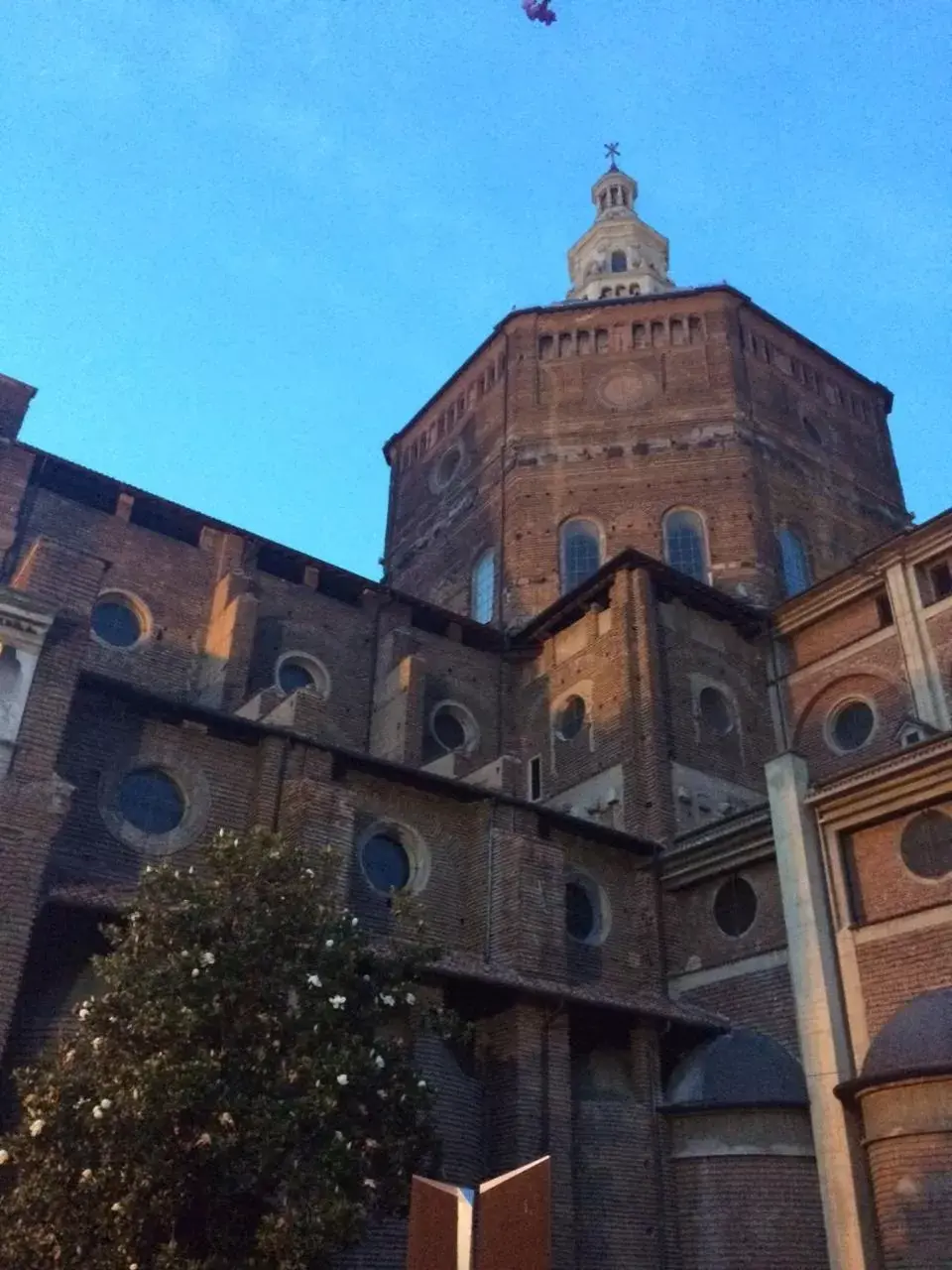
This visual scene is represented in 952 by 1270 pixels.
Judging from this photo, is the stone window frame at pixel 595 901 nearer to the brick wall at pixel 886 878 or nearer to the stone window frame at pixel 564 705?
the stone window frame at pixel 564 705

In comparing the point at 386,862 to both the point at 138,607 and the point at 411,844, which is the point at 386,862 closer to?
the point at 411,844

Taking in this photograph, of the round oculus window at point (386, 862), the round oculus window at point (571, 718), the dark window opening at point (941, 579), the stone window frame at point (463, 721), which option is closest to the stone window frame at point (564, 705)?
the round oculus window at point (571, 718)

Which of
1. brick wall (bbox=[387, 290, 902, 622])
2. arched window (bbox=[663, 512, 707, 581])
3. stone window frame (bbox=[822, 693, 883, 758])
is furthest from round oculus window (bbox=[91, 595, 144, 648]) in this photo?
stone window frame (bbox=[822, 693, 883, 758])

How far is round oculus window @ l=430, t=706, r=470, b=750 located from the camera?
2541cm

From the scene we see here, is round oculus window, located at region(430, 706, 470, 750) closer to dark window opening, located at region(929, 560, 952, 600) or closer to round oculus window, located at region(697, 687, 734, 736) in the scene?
round oculus window, located at region(697, 687, 734, 736)

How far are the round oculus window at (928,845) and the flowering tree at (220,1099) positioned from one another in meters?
8.36

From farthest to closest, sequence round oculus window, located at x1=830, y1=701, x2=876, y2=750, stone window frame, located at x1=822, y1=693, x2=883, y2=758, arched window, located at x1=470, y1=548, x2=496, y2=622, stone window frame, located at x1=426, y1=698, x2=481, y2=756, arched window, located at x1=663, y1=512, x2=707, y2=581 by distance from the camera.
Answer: arched window, located at x1=470, y1=548, x2=496, y2=622
arched window, located at x1=663, y1=512, x2=707, y2=581
stone window frame, located at x1=426, y1=698, x2=481, y2=756
round oculus window, located at x1=830, y1=701, x2=876, y2=750
stone window frame, located at x1=822, y1=693, x2=883, y2=758

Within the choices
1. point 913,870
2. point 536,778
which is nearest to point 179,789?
point 536,778

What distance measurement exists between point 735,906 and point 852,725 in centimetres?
631

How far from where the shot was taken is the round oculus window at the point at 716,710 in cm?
2445

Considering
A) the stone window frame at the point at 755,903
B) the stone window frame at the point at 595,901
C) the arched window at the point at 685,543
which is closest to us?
the stone window frame at the point at 755,903

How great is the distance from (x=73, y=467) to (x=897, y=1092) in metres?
18.8

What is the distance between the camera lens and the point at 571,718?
25.3 m

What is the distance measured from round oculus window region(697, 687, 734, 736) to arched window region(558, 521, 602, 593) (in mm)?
5962
